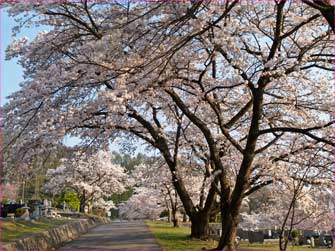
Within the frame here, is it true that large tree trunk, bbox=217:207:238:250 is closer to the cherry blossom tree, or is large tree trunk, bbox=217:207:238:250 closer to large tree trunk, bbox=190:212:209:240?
large tree trunk, bbox=190:212:209:240

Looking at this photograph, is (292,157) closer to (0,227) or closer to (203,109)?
(203,109)

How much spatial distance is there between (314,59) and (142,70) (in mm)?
5635

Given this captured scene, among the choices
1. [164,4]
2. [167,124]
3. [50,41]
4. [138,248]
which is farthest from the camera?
[167,124]

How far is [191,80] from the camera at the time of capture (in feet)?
43.2

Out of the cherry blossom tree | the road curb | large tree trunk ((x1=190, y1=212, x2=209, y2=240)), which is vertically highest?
the cherry blossom tree

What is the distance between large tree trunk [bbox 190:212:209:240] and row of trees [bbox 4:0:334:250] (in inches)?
1.6

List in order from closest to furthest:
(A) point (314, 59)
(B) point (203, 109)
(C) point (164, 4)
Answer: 1. (C) point (164, 4)
2. (A) point (314, 59)
3. (B) point (203, 109)

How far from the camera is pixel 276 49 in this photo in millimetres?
11727

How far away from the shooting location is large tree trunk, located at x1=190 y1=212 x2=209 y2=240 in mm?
16953

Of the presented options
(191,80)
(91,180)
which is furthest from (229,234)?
(91,180)

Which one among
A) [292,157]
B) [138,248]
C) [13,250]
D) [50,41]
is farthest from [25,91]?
[292,157]

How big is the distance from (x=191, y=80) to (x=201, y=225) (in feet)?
22.0

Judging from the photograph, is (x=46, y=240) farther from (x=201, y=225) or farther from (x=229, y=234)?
(x=201, y=225)

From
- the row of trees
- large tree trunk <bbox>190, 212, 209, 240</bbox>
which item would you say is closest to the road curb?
the row of trees
